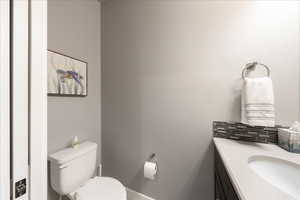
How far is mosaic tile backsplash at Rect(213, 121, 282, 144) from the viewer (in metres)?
1.21

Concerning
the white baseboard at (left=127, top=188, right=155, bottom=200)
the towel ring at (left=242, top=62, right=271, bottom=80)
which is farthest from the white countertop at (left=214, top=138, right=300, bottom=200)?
the white baseboard at (left=127, top=188, right=155, bottom=200)

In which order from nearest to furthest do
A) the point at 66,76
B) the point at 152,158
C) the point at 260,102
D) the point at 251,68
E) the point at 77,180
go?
the point at 260,102 → the point at 251,68 → the point at 77,180 → the point at 66,76 → the point at 152,158

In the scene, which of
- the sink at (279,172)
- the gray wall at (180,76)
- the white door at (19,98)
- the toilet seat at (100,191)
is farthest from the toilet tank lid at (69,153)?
the sink at (279,172)

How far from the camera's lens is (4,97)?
54 cm

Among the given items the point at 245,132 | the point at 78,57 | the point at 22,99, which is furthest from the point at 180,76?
the point at 22,99

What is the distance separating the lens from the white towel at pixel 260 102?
1095 millimetres

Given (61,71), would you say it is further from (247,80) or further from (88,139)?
(247,80)

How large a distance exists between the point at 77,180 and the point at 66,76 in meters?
1.03

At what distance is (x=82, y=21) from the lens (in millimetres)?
1704

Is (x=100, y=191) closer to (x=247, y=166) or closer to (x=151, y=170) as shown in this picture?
(x=151, y=170)

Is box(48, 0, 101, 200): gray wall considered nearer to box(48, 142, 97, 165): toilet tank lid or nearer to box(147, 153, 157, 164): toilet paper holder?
box(48, 142, 97, 165): toilet tank lid

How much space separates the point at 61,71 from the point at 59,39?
1.04ft

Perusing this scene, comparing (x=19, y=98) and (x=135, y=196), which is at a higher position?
(x=19, y=98)

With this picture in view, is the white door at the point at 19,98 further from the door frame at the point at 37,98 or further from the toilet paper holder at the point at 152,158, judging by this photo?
the toilet paper holder at the point at 152,158
